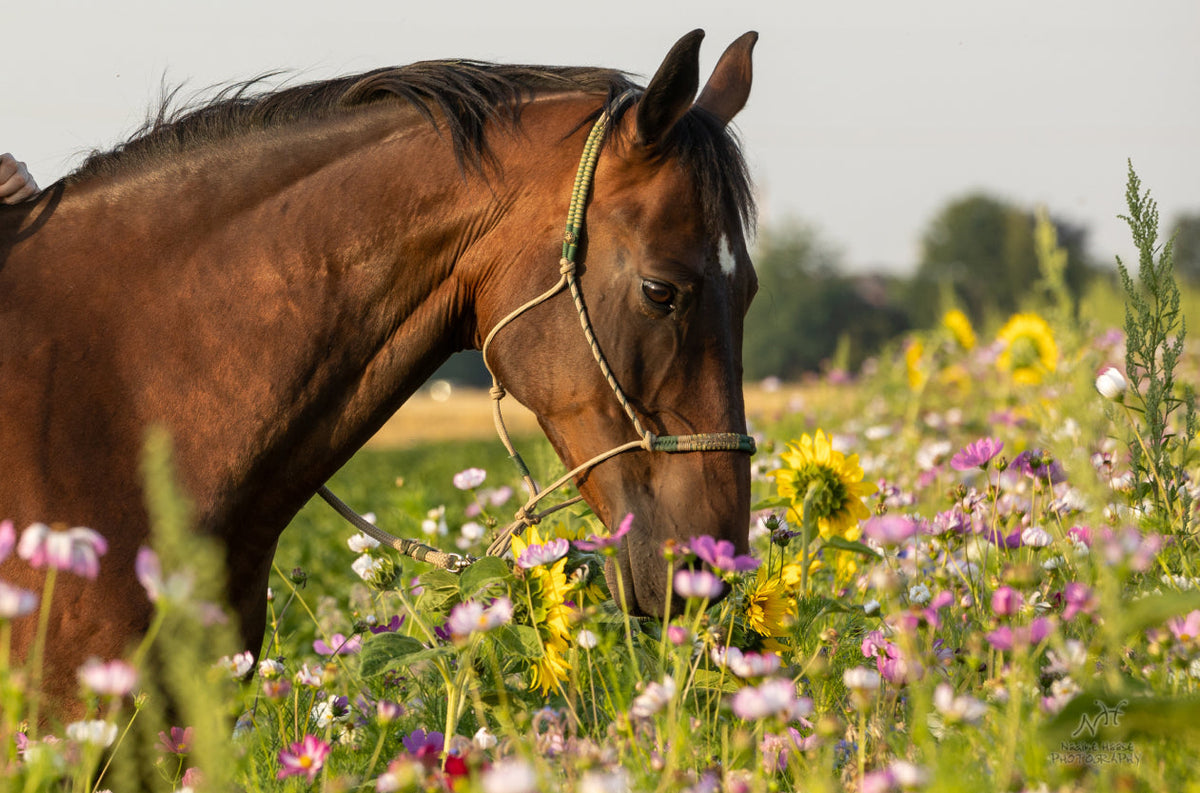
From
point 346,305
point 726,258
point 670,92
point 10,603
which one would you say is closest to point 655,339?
point 726,258

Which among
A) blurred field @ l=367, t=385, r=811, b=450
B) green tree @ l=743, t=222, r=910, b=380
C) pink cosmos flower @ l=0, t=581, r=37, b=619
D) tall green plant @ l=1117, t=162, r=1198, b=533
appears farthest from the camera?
green tree @ l=743, t=222, r=910, b=380

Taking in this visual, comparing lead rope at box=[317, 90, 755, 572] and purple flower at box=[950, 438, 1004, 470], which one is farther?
purple flower at box=[950, 438, 1004, 470]

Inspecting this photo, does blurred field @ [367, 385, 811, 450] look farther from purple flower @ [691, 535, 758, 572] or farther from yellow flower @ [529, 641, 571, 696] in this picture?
purple flower @ [691, 535, 758, 572]

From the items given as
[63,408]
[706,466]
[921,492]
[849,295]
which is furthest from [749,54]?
[849,295]

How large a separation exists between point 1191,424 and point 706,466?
1.58 meters

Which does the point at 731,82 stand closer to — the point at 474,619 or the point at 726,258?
the point at 726,258

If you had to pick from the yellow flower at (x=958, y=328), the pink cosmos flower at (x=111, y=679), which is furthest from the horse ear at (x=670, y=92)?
the yellow flower at (x=958, y=328)

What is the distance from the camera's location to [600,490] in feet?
8.85

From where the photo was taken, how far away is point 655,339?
2.64m

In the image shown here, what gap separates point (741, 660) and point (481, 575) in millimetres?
720

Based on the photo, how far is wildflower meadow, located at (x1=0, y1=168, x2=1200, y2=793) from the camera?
5.40 ft

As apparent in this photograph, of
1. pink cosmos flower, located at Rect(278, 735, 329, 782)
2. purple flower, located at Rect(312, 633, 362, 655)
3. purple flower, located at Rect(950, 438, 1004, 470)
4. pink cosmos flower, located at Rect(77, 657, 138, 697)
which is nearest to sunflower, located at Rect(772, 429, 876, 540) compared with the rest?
purple flower, located at Rect(950, 438, 1004, 470)

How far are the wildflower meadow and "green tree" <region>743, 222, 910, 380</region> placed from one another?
192 ft

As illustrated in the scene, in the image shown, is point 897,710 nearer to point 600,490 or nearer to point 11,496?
point 600,490
